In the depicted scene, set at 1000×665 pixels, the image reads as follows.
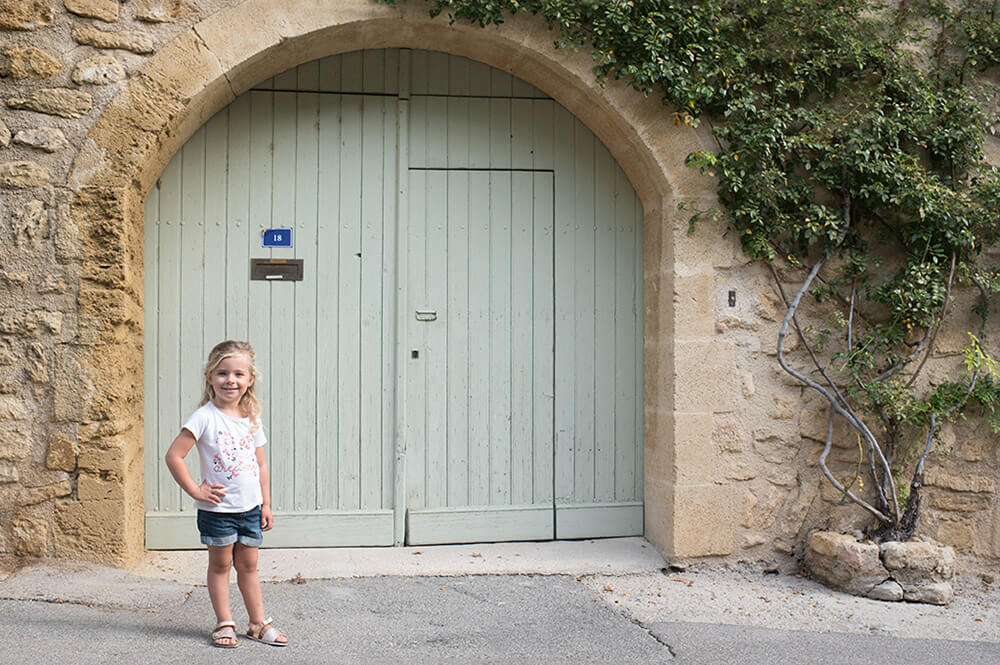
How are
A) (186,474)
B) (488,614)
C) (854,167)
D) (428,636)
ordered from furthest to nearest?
(854,167) < (488,614) < (428,636) < (186,474)

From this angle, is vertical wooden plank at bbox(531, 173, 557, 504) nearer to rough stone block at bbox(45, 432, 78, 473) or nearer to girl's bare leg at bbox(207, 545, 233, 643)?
girl's bare leg at bbox(207, 545, 233, 643)

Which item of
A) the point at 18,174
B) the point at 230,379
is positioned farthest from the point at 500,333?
the point at 18,174

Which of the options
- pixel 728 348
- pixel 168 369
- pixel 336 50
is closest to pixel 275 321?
pixel 168 369

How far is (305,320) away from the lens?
14.2ft

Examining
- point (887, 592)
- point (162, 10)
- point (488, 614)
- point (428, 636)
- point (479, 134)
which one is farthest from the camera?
point (479, 134)

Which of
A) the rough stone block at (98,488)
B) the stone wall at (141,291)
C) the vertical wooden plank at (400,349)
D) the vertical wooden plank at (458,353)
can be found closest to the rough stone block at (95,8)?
the stone wall at (141,291)

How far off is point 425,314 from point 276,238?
2.82ft

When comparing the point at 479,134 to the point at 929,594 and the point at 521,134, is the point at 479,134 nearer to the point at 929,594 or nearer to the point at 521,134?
the point at 521,134

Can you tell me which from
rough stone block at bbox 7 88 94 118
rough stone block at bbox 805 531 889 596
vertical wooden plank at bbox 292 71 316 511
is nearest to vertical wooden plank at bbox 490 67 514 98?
vertical wooden plank at bbox 292 71 316 511

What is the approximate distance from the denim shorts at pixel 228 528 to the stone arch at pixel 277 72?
1081 millimetres

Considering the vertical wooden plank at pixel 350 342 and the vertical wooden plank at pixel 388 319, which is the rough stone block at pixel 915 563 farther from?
the vertical wooden plank at pixel 350 342

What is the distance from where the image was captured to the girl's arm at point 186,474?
9.20 feet

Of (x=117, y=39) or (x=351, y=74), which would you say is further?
(x=351, y=74)

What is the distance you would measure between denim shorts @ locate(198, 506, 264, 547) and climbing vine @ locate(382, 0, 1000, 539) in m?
2.54
